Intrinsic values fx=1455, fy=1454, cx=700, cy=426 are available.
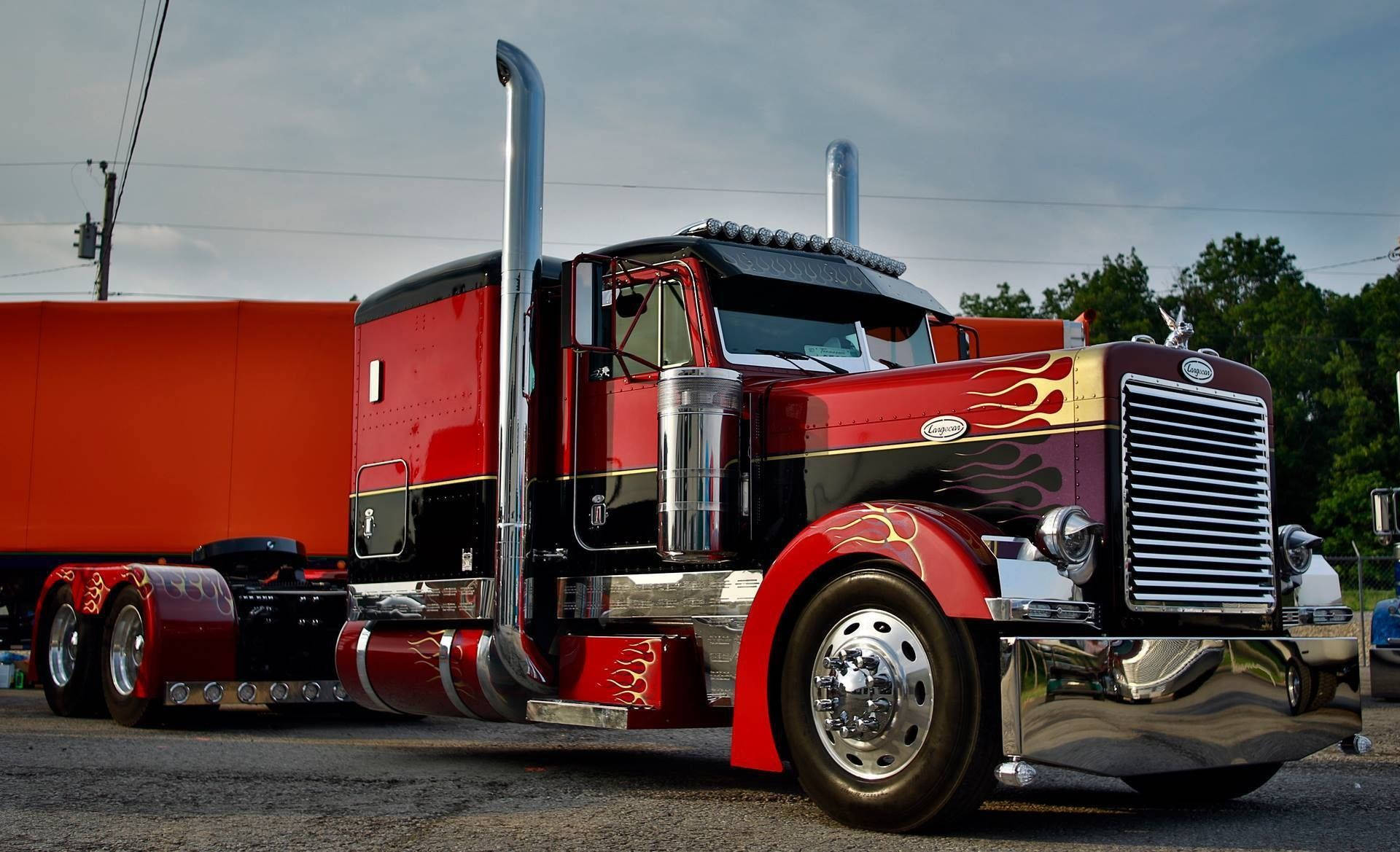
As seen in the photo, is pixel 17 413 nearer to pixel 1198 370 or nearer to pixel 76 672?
pixel 76 672

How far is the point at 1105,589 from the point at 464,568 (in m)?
3.82

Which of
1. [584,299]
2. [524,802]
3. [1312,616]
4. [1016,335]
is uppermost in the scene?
[1016,335]

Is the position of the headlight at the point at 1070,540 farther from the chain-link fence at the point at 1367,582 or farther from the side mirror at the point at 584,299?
the chain-link fence at the point at 1367,582

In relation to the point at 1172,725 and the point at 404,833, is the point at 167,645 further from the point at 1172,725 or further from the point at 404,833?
the point at 1172,725

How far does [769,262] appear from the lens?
24.3 feet

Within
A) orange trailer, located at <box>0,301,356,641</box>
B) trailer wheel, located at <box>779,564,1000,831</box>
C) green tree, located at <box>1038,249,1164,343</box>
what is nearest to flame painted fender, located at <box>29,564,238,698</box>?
orange trailer, located at <box>0,301,356,641</box>

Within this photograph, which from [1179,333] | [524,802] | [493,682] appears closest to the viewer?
[524,802]

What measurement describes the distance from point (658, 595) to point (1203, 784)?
2.72m

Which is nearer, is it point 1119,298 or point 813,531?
point 813,531

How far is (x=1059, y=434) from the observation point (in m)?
5.90

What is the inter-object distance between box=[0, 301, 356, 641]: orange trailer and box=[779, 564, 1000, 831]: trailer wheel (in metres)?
8.51

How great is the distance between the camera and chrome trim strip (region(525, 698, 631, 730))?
6.88 metres

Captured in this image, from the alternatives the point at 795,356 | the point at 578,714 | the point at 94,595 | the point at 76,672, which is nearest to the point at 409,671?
the point at 578,714

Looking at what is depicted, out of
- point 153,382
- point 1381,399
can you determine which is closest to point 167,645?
point 153,382
